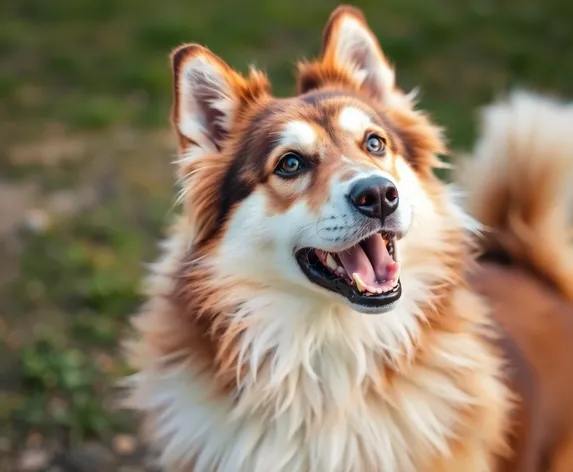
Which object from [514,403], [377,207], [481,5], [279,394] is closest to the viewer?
[377,207]

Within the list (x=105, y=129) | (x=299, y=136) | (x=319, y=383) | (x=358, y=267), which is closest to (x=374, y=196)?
(x=358, y=267)

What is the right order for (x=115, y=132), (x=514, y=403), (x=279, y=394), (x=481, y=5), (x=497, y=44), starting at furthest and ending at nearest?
1. (x=481, y=5)
2. (x=497, y=44)
3. (x=115, y=132)
4. (x=514, y=403)
5. (x=279, y=394)

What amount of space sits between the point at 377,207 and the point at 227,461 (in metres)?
0.83

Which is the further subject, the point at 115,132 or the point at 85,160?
the point at 115,132

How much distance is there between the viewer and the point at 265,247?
232 centimetres

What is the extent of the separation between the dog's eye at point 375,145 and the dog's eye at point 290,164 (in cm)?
21

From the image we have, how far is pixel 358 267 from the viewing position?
7.47 ft

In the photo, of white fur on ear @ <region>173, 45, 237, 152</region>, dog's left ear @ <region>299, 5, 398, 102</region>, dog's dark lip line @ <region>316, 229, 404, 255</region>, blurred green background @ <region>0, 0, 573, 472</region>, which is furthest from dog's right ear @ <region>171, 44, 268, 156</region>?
blurred green background @ <region>0, 0, 573, 472</region>

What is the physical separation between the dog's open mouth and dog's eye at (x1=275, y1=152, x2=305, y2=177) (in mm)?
236

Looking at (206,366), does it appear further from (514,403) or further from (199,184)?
(514,403)

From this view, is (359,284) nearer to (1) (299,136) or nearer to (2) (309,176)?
(2) (309,176)

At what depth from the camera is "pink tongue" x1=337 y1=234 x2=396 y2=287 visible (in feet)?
7.42

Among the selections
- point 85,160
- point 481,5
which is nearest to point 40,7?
point 85,160

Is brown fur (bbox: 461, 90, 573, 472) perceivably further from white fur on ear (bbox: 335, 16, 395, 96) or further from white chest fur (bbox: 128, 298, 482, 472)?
white fur on ear (bbox: 335, 16, 395, 96)
